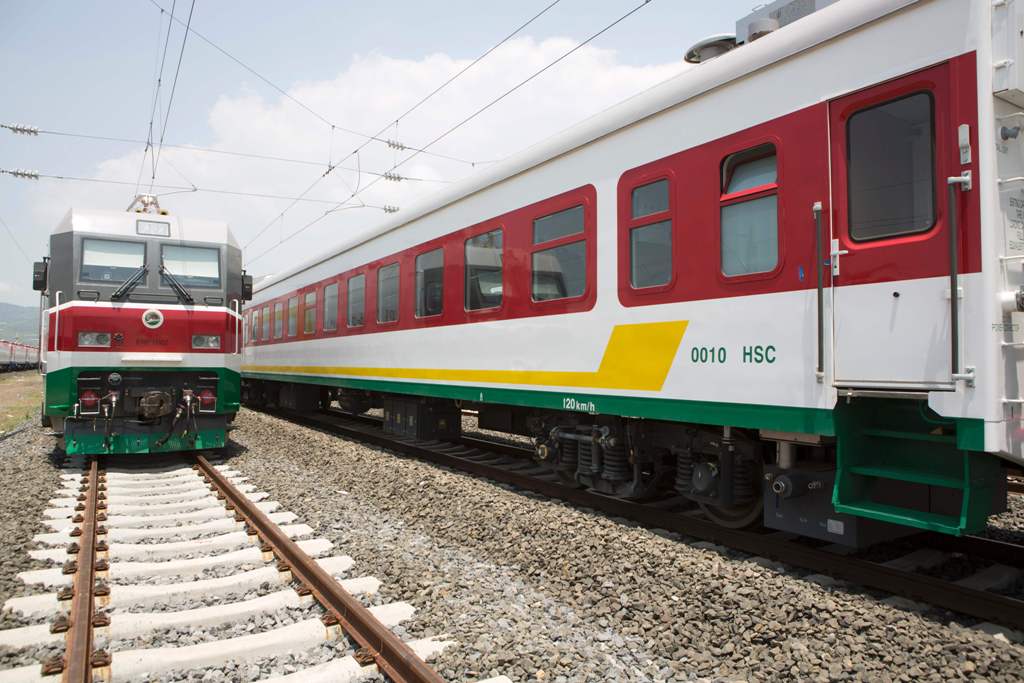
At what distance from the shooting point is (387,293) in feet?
36.1

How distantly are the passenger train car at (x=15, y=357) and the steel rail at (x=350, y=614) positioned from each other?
48.9 metres

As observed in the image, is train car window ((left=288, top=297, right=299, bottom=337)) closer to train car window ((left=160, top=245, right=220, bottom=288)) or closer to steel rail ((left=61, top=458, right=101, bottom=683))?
train car window ((left=160, top=245, right=220, bottom=288))

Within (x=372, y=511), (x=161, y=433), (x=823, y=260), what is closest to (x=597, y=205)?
(x=823, y=260)

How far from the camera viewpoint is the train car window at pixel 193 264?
10.1m

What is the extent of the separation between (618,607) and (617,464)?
240 cm

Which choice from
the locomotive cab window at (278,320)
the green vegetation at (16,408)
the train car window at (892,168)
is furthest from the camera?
the locomotive cab window at (278,320)

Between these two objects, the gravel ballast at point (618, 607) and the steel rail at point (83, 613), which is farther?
the gravel ballast at point (618, 607)

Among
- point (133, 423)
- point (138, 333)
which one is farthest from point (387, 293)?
point (133, 423)

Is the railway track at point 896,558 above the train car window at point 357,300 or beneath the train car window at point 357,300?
beneath

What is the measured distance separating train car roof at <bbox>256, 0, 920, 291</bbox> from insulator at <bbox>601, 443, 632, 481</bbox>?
2802 millimetres

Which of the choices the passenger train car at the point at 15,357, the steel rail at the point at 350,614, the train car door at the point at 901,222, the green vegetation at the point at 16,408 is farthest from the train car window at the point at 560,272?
the passenger train car at the point at 15,357

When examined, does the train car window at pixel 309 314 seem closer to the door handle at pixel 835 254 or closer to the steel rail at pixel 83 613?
the steel rail at pixel 83 613

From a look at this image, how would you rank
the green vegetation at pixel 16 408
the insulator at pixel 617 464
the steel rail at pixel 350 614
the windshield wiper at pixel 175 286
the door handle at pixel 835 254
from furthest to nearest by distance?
the green vegetation at pixel 16 408 → the windshield wiper at pixel 175 286 → the insulator at pixel 617 464 → the door handle at pixel 835 254 → the steel rail at pixel 350 614

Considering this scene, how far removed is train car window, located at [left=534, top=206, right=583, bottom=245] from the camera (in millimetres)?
6688
